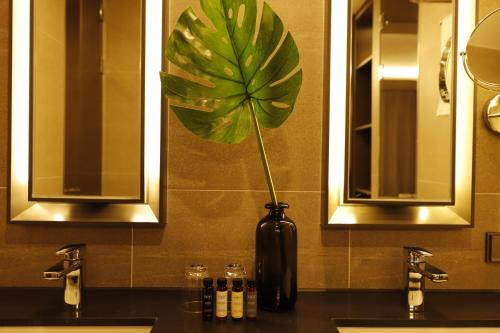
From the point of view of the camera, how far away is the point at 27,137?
49.6 inches

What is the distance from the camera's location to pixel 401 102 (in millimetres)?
1287

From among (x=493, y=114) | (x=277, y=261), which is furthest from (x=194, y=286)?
(x=493, y=114)

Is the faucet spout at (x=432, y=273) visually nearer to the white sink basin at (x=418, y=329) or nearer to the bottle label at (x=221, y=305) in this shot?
the white sink basin at (x=418, y=329)

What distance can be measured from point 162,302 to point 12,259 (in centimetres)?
44

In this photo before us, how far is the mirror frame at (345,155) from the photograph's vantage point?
1269 mm

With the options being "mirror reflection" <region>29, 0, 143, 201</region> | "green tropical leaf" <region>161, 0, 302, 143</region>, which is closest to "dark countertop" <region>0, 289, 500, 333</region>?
"mirror reflection" <region>29, 0, 143, 201</region>

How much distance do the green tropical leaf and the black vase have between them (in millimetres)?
228

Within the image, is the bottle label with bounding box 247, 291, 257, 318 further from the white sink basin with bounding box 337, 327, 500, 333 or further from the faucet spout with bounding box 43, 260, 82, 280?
the faucet spout with bounding box 43, 260, 82, 280

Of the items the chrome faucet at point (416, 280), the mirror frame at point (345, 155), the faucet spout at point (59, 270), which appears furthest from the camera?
the mirror frame at point (345, 155)

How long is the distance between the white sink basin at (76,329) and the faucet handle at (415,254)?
2.17ft

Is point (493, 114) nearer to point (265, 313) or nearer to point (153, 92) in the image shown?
point (265, 313)

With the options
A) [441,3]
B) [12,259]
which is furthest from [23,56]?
[441,3]

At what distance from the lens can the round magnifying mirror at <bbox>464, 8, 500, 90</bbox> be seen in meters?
1.22

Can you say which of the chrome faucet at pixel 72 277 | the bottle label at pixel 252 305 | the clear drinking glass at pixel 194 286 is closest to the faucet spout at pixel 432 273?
the bottle label at pixel 252 305
